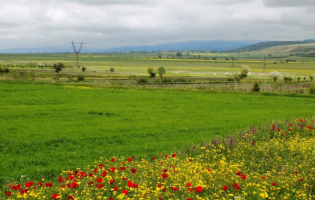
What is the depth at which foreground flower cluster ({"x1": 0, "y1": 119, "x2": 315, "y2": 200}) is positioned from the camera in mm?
6500

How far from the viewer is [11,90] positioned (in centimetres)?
3159

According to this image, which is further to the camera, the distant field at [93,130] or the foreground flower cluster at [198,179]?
the distant field at [93,130]

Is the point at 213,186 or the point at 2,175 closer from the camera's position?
the point at 213,186

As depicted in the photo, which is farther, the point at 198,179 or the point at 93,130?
the point at 93,130

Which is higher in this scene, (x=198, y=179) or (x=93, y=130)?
(x=198, y=179)

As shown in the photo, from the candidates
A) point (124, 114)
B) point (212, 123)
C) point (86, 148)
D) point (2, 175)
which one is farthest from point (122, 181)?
point (124, 114)

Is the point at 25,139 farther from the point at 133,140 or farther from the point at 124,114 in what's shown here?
the point at 124,114

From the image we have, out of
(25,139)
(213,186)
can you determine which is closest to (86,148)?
(25,139)

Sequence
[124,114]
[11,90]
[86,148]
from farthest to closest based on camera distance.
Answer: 1. [11,90]
2. [124,114]
3. [86,148]

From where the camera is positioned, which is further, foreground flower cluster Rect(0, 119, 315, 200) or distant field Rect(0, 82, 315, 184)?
distant field Rect(0, 82, 315, 184)

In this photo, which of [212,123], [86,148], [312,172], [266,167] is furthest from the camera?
[212,123]

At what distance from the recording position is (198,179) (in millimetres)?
7453

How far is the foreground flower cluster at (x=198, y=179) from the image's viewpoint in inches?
256

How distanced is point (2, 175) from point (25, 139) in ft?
13.2
